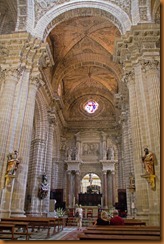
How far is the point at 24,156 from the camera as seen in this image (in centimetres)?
938

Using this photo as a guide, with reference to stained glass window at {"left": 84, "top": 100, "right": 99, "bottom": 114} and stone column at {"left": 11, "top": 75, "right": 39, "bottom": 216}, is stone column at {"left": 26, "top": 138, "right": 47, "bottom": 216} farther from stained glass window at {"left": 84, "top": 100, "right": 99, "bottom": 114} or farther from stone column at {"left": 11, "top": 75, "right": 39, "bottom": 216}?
stained glass window at {"left": 84, "top": 100, "right": 99, "bottom": 114}

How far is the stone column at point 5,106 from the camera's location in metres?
8.73

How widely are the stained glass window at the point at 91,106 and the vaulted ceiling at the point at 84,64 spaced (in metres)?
0.40

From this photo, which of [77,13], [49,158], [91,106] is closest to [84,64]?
[91,106]

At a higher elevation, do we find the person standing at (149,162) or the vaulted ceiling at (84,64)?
the vaulted ceiling at (84,64)

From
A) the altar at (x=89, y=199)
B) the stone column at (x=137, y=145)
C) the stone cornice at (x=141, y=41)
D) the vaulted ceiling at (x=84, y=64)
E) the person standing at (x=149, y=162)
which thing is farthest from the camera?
the altar at (x=89, y=199)

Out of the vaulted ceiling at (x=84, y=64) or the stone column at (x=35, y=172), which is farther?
the vaulted ceiling at (x=84, y=64)

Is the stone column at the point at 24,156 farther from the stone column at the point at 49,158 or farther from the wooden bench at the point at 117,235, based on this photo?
the wooden bench at the point at 117,235

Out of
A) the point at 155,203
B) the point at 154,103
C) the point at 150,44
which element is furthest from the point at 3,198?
the point at 150,44

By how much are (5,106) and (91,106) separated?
1554 cm

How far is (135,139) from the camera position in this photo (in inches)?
366

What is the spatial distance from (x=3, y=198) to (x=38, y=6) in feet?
34.6

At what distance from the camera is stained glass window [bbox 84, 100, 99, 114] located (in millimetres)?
24250

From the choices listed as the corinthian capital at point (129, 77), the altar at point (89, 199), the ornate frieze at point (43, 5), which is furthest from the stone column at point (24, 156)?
the altar at point (89, 199)
